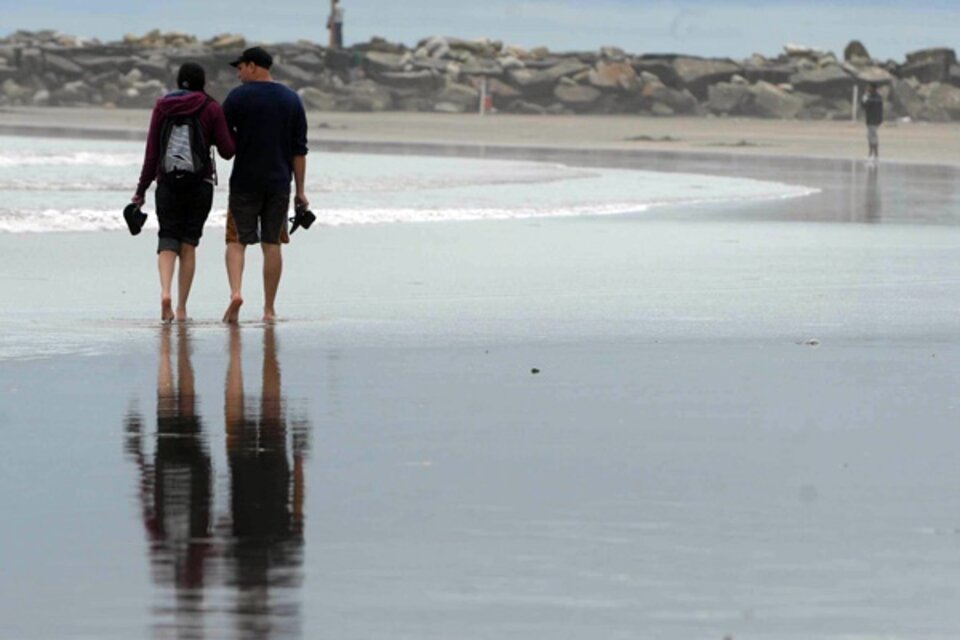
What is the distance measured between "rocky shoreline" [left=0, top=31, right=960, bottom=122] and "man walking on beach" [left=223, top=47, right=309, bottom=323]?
84458mm

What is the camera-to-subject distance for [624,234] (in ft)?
76.8

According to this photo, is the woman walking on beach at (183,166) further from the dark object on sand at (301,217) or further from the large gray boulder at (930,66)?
the large gray boulder at (930,66)

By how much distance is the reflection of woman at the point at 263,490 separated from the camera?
7.12 meters

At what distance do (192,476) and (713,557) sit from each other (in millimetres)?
2200

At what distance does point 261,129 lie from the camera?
577 inches

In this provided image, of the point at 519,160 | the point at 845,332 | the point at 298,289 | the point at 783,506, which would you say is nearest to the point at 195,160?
the point at 298,289

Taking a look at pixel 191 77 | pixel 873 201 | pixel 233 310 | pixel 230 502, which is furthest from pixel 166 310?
pixel 873 201

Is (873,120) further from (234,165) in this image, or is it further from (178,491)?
(178,491)

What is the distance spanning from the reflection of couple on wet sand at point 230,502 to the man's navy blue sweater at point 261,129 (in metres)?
3.45

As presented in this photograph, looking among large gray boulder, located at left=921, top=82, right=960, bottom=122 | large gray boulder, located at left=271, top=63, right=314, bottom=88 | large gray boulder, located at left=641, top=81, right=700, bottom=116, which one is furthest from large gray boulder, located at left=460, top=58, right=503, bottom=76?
large gray boulder, located at left=921, top=82, right=960, bottom=122

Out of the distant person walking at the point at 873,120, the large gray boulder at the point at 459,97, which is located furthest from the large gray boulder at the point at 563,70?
the distant person walking at the point at 873,120

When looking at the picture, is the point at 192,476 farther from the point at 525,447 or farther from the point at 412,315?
the point at 412,315

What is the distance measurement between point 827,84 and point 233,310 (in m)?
92.8

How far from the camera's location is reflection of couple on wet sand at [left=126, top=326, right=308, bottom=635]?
6.80 meters
